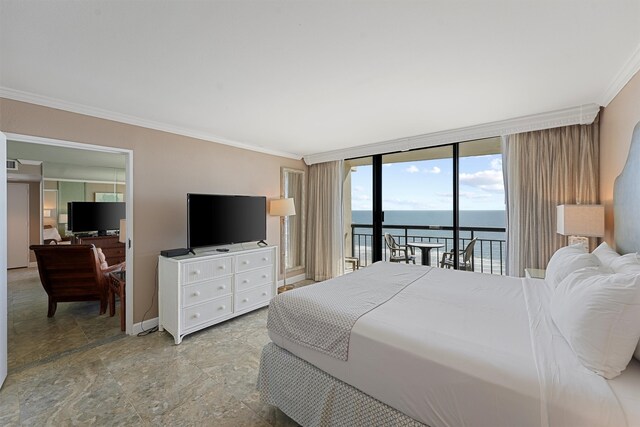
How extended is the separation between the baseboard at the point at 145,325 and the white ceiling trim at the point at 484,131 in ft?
11.5

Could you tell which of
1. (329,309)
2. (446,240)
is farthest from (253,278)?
(446,240)

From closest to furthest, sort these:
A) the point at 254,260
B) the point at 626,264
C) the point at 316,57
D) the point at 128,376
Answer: the point at 626,264, the point at 316,57, the point at 128,376, the point at 254,260

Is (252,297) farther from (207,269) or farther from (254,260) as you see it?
(207,269)

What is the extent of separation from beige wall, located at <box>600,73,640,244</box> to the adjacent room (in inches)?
1.1

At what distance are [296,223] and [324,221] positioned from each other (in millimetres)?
595

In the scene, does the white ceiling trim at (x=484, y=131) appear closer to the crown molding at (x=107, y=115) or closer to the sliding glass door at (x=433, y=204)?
the sliding glass door at (x=433, y=204)

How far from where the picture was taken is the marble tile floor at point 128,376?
1.80 m

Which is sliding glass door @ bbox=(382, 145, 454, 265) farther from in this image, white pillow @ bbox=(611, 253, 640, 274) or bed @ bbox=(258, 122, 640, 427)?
white pillow @ bbox=(611, 253, 640, 274)

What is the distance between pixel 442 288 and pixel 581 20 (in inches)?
72.5

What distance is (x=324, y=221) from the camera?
4961mm

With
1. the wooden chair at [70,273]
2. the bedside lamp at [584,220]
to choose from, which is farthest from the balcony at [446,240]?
the wooden chair at [70,273]

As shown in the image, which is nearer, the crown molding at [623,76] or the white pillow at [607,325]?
the white pillow at [607,325]

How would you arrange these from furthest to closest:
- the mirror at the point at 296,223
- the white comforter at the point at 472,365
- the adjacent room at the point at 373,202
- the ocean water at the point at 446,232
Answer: the mirror at the point at 296,223
the ocean water at the point at 446,232
the adjacent room at the point at 373,202
the white comforter at the point at 472,365

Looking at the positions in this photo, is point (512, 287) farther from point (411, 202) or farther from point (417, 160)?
point (417, 160)
